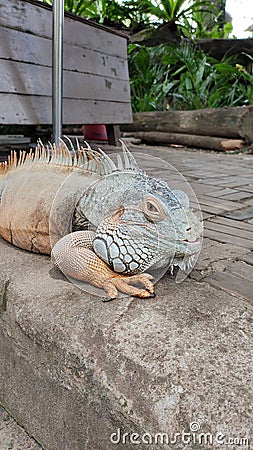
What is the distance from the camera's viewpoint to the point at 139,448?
3.16ft

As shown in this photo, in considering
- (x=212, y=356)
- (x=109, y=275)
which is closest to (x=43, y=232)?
(x=109, y=275)

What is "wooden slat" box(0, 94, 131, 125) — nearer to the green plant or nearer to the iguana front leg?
the iguana front leg

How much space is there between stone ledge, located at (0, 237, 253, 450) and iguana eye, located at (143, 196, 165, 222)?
0.78 feet

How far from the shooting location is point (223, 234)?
81.2 inches

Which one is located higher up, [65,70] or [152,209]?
[65,70]

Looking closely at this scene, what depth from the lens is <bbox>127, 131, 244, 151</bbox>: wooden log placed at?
6.10m

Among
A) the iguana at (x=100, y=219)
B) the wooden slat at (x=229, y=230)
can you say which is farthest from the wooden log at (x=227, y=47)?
the iguana at (x=100, y=219)

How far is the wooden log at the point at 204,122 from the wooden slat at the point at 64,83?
5.93 feet

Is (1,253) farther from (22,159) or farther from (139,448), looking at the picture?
(139,448)

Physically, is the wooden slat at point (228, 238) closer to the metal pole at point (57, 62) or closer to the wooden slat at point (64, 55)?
the metal pole at point (57, 62)

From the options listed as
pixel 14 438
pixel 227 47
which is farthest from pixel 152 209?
pixel 227 47

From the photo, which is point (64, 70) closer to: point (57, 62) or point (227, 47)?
point (57, 62)

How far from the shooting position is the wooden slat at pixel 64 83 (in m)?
3.53

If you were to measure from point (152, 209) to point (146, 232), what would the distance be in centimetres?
7
